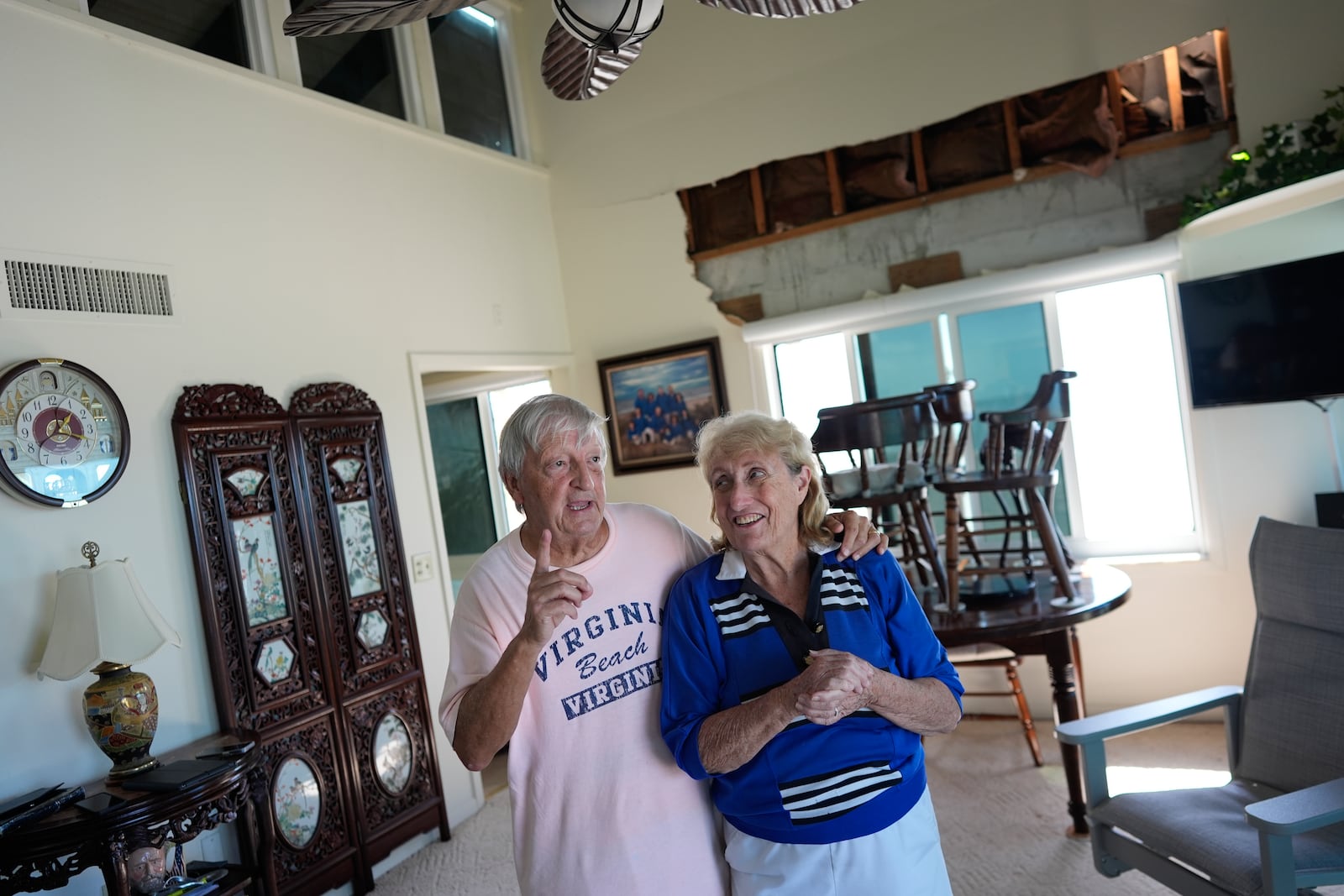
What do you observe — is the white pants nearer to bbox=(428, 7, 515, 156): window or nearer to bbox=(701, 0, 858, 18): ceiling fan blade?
bbox=(701, 0, 858, 18): ceiling fan blade

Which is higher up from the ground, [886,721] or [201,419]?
[201,419]

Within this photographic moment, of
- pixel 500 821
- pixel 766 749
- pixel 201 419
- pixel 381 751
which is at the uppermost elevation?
pixel 201 419

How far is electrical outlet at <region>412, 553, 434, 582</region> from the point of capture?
4.38 m

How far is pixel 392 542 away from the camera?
4.19 metres

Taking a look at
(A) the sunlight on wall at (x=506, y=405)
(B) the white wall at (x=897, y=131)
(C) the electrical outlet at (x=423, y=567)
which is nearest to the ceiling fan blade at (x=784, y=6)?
(B) the white wall at (x=897, y=131)

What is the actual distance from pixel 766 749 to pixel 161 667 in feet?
8.35

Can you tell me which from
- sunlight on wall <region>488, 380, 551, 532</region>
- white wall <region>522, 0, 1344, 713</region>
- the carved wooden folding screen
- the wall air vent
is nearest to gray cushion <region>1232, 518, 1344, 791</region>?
white wall <region>522, 0, 1344, 713</region>

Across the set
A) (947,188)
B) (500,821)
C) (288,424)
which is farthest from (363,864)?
(947,188)

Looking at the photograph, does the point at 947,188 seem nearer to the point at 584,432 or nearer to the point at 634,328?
the point at 634,328

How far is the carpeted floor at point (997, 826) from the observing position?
313cm

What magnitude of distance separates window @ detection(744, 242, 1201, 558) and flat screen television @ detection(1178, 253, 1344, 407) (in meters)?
0.34

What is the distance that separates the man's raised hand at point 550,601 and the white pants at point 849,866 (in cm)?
61

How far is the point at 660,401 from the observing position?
5578 millimetres

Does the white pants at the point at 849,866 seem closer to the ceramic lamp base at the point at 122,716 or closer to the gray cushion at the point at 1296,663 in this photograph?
the gray cushion at the point at 1296,663
